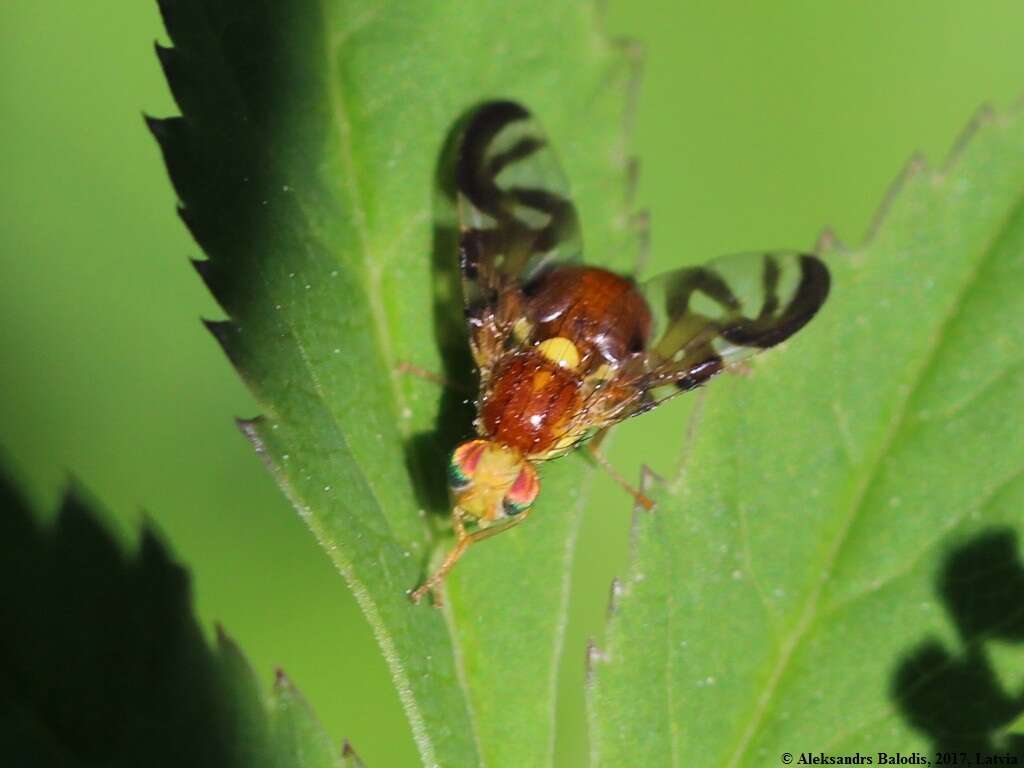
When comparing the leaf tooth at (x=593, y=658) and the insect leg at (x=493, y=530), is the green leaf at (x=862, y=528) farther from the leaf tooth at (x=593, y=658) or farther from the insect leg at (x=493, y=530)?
the insect leg at (x=493, y=530)

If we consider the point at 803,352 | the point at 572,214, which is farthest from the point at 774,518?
the point at 572,214

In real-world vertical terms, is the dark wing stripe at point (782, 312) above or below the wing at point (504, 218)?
below

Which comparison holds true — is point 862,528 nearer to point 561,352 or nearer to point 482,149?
point 561,352

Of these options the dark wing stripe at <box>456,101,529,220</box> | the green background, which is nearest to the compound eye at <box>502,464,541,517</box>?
the dark wing stripe at <box>456,101,529,220</box>

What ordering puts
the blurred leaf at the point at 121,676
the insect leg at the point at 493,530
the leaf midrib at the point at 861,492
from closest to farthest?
the blurred leaf at the point at 121,676 < the leaf midrib at the point at 861,492 < the insect leg at the point at 493,530

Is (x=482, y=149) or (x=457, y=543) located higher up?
(x=482, y=149)

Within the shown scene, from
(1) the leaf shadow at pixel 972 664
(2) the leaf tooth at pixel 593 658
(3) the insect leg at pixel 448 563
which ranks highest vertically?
(3) the insect leg at pixel 448 563

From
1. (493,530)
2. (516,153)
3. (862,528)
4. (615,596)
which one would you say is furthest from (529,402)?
(862,528)

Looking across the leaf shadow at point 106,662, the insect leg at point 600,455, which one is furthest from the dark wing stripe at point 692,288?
the leaf shadow at point 106,662
